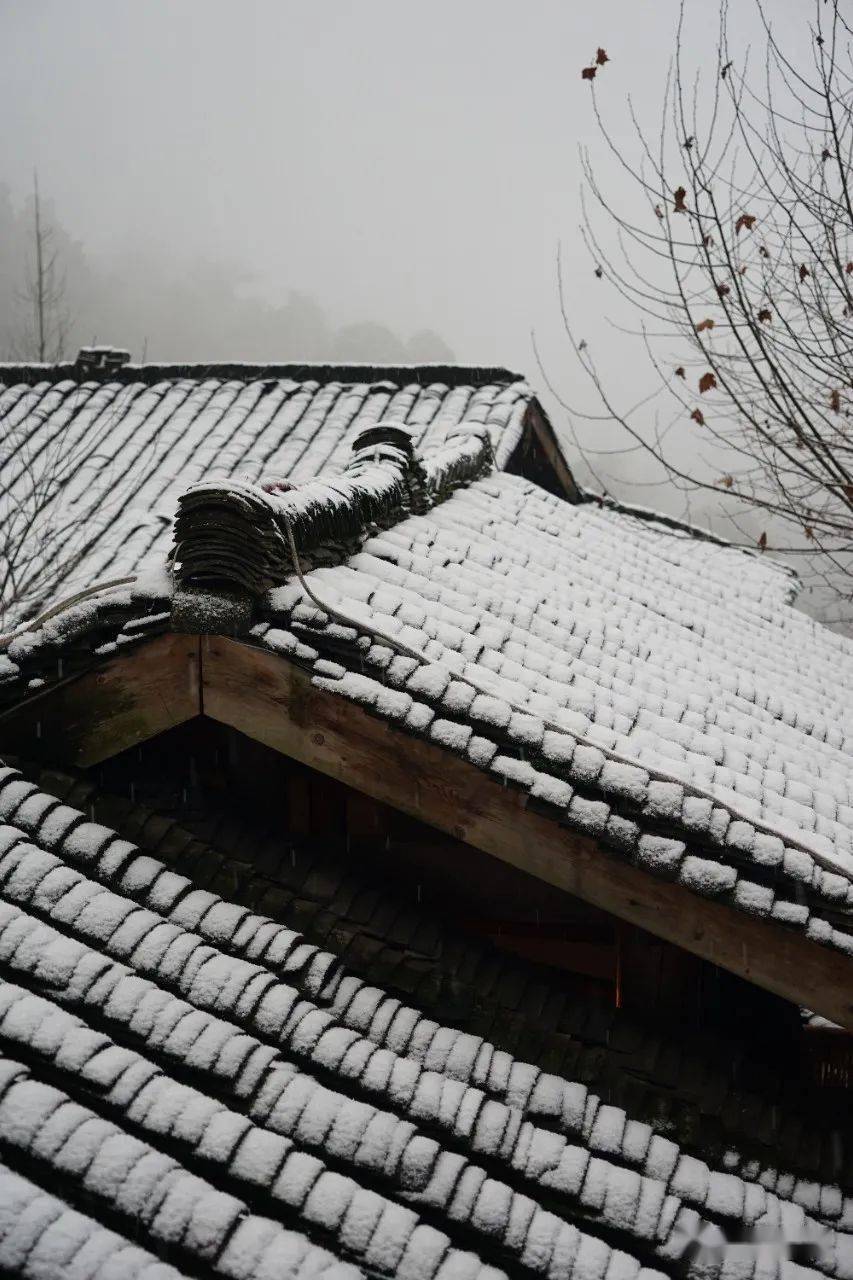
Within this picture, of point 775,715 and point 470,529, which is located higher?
point 470,529

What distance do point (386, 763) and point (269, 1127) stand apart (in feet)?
4.37

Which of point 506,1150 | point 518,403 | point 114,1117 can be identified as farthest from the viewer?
point 518,403

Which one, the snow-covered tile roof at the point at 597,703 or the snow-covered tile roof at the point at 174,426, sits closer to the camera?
the snow-covered tile roof at the point at 597,703

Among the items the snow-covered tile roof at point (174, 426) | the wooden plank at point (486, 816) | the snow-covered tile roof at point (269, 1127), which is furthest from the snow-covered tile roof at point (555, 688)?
the snow-covered tile roof at point (174, 426)

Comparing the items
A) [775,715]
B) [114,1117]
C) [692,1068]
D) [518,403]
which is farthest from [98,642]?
[518,403]

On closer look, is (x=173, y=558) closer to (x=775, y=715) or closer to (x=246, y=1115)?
(x=246, y=1115)

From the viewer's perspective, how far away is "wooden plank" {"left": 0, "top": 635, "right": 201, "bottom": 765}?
3908 mm

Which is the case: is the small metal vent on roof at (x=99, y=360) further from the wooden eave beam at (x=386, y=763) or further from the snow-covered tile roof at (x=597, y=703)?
the wooden eave beam at (x=386, y=763)

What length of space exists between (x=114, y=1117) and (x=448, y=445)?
656 centimetres

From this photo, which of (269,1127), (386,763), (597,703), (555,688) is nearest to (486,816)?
(386,763)

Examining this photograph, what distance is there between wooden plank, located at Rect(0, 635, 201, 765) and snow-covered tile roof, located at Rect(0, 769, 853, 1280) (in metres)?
0.22

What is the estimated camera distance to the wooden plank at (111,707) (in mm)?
3908

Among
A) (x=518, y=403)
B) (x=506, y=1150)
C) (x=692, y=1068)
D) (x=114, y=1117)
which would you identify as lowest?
(x=114, y=1117)

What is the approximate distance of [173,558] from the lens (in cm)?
388
